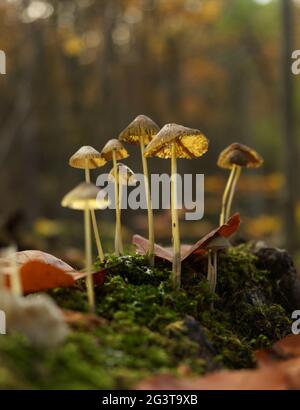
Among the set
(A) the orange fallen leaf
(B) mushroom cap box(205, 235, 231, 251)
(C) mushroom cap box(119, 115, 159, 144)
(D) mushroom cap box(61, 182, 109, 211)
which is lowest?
(A) the orange fallen leaf

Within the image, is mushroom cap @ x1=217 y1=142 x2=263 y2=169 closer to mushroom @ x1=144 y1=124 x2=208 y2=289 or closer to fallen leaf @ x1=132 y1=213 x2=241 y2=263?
mushroom @ x1=144 y1=124 x2=208 y2=289

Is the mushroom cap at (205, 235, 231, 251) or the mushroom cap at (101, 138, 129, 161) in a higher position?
the mushroom cap at (101, 138, 129, 161)

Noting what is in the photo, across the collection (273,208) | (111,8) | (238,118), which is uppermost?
(111,8)

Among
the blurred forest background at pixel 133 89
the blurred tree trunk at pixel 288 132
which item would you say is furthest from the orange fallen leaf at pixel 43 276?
the blurred tree trunk at pixel 288 132

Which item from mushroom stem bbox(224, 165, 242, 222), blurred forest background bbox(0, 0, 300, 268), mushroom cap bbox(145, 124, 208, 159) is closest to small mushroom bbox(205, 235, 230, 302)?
mushroom stem bbox(224, 165, 242, 222)

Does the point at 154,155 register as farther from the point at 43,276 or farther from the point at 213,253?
the point at 43,276

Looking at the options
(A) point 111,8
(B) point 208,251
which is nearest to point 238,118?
(A) point 111,8
